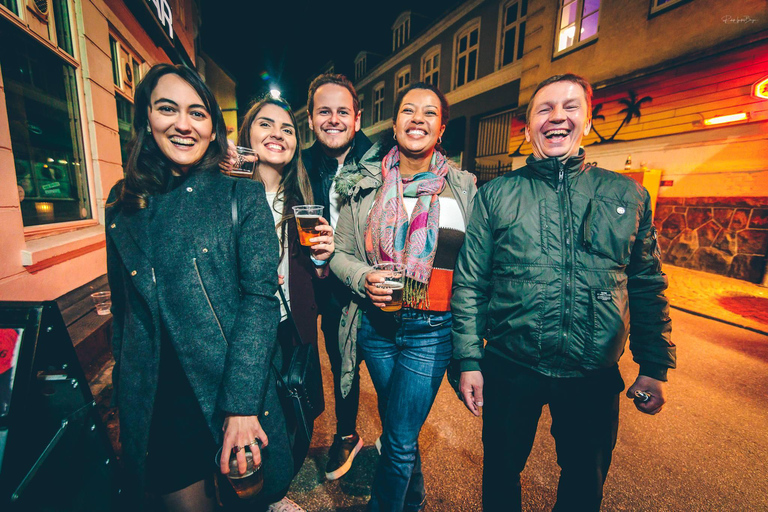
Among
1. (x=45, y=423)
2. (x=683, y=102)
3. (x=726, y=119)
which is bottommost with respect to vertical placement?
(x=45, y=423)

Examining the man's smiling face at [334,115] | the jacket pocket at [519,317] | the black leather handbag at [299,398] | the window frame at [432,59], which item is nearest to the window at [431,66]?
the window frame at [432,59]

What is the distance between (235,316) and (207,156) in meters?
0.77

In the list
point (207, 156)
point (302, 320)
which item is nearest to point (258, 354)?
point (302, 320)

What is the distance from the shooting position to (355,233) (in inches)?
78.2

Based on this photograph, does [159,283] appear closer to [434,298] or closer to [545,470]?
[434,298]

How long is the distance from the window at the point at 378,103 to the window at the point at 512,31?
10066 mm

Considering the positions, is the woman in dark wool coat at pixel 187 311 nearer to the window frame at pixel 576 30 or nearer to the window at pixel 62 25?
the window at pixel 62 25

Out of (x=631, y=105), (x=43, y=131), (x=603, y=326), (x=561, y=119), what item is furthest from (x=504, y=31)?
(x=603, y=326)

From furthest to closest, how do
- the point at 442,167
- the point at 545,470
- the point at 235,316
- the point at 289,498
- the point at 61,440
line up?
the point at 545,470
the point at 289,498
the point at 442,167
the point at 235,316
the point at 61,440

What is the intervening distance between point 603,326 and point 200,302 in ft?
5.69

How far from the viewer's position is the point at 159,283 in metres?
1.21

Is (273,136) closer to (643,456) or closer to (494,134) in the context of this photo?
(643,456)

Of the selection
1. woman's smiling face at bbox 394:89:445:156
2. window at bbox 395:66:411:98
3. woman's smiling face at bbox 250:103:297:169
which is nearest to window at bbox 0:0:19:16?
woman's smiling face at bbox 250:103:297:169

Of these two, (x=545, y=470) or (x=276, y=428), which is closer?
(x=276, y=428)
